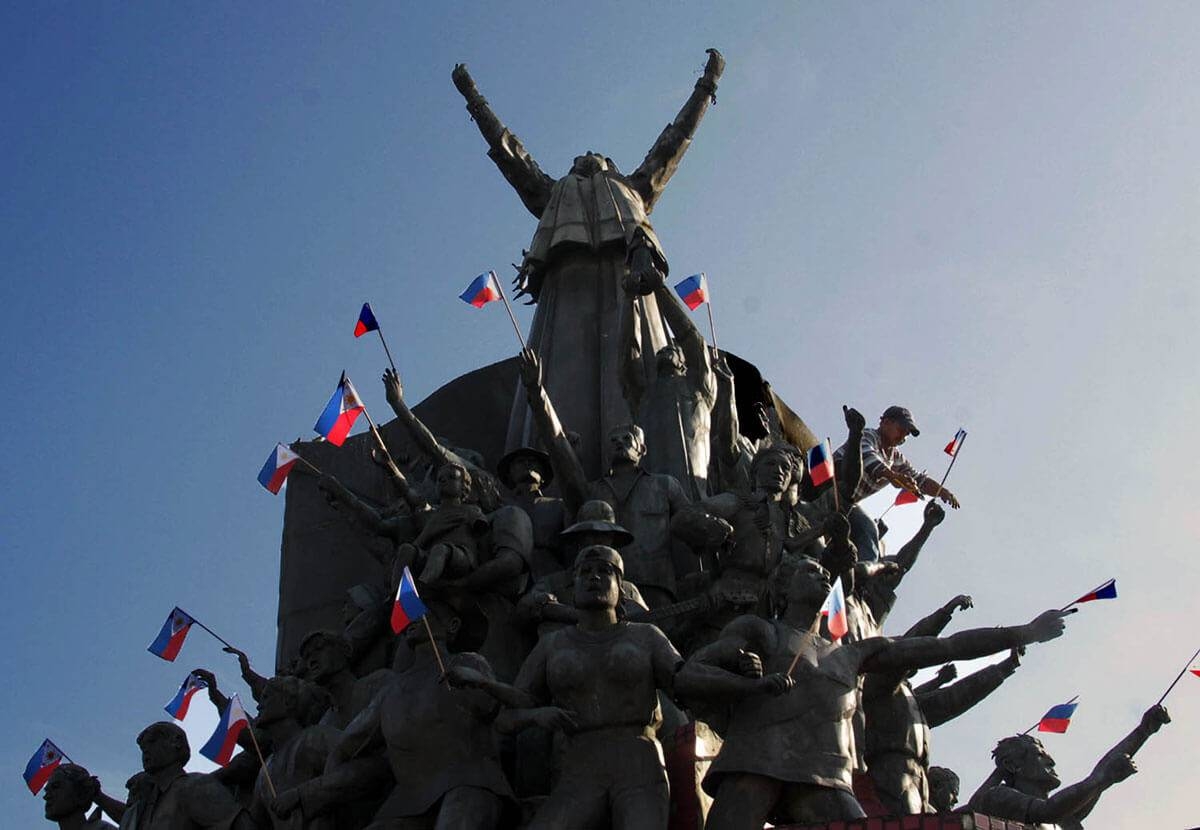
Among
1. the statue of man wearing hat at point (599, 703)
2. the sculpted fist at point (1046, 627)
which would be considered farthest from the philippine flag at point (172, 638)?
the sculpted fist at point (1046, 627)

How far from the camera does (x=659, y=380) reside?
1533 centimetres

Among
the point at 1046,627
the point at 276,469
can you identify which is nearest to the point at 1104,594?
the point at 1046,627

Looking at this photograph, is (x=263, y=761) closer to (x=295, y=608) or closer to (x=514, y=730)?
(x=514, y=730)

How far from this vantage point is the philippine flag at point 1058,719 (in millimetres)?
12914

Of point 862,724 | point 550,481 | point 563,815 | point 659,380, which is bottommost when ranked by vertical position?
point 563,815

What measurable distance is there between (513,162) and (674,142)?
1930 millimetres

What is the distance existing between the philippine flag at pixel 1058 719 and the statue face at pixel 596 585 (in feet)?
14.6

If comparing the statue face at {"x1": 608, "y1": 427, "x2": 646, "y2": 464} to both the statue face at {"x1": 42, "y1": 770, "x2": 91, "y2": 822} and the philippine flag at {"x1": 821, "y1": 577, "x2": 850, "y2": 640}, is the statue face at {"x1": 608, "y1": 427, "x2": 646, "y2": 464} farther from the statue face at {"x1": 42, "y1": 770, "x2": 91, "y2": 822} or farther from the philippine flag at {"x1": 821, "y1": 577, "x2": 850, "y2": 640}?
the statue face at {"x1": 42, "y1": 770, "x2": 91, "y2": 822}

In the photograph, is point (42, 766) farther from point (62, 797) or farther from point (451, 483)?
point (451, 483)

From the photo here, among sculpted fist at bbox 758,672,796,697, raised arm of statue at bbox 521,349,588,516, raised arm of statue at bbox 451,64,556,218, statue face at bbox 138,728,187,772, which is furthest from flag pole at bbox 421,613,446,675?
raised arm of statue at bbox 451,64,556,218

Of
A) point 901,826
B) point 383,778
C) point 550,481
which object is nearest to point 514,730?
point 383,778

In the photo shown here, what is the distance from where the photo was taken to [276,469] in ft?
Result: 47.7

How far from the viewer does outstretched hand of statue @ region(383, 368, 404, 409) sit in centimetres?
1462

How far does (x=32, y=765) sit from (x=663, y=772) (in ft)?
21.4
